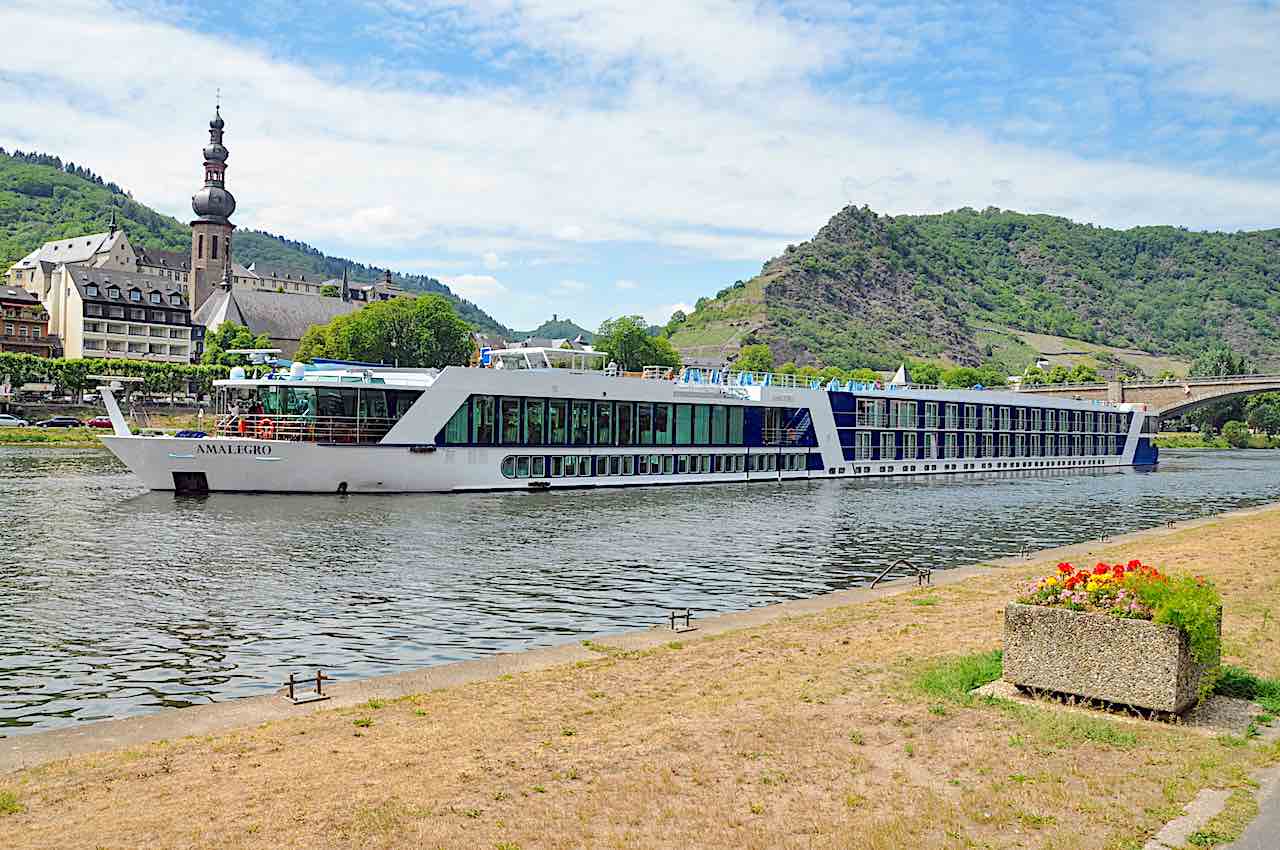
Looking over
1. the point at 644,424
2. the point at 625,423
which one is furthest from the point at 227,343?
the point at 625,423

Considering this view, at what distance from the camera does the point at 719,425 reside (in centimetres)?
6525

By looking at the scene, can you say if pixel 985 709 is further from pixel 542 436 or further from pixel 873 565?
pixel 542 436

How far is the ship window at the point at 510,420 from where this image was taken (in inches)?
2086

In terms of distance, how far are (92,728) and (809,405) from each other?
206ft

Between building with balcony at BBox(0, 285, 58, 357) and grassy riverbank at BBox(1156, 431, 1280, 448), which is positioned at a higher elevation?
Result: building with balcony at BBox(0, 285, 58, 357)

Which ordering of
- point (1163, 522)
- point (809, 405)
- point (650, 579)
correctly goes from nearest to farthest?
point (650, 579) < point (1163, 522) < point (809, 405)

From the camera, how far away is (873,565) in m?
31.3

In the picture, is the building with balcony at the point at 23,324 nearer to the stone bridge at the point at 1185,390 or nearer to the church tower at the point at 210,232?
the church tower at the point at 210,232

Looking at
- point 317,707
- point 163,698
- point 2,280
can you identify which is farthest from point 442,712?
point 2,280

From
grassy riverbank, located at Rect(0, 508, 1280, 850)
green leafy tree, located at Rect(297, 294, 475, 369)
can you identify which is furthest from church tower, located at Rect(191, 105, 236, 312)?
grassy riverbank, located at Rect(0, 508, 1280, 850)

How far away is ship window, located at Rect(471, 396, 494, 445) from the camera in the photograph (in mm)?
51750

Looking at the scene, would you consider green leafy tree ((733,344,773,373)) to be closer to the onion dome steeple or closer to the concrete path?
the onion dome steeple

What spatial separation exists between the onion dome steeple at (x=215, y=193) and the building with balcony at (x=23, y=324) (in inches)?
1892

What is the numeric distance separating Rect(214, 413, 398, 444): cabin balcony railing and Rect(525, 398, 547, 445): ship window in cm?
747
